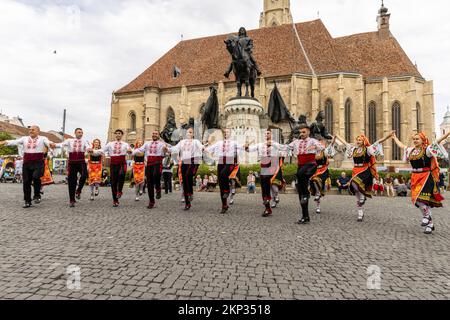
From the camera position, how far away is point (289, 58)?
117ft

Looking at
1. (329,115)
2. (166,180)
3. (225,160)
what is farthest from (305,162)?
(329,115)

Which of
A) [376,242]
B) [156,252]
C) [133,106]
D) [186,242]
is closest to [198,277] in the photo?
[156,252]

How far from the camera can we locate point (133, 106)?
41562mm

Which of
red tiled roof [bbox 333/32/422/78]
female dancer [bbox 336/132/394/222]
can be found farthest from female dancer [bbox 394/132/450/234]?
red tiled roof [bbox 333/32/422/78]

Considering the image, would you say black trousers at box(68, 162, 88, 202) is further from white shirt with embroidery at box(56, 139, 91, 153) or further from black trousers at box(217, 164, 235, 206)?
black trousers at box(217, 164, 235, 206)

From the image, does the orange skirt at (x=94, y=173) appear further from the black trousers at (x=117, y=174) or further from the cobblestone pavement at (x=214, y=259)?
the cobblestone pavement at (x=214, y=259)

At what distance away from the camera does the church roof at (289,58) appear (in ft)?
113

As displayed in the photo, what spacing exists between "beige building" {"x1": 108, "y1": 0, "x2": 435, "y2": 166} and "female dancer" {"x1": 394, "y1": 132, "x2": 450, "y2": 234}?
21.8 m

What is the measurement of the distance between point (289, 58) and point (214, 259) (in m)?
35.1

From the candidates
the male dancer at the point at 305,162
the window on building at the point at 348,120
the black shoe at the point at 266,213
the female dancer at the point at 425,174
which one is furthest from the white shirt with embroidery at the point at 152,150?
the window on building at the point at 348,120

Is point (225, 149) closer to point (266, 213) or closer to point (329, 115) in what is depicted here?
point (266, 213)

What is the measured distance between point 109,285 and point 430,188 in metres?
5.74

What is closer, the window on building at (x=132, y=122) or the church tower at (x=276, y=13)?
the window on building at (x=132, y=122)

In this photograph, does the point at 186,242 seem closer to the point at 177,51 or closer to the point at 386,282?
the point at 386,282
